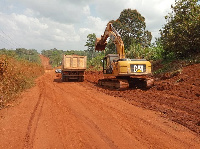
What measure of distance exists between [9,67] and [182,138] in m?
9.05

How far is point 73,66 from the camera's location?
54.2ft

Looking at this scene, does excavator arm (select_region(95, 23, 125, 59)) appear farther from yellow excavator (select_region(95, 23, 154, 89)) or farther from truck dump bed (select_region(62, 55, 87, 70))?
truck dump bed (select_region(62, 55, 87, 70))

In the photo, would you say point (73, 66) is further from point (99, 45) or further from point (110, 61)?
point (110, 61)

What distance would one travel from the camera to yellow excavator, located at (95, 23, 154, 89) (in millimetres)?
10172

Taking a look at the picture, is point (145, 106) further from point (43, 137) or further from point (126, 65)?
point (43, 137)

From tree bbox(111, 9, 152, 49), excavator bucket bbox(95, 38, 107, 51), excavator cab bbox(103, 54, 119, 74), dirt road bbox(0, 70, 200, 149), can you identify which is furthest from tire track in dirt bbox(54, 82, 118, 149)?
tree bbox(111, 9, 152, 49)

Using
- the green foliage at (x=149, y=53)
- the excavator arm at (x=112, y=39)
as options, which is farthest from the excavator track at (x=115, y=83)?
the green foliage at (x=149, y=53)

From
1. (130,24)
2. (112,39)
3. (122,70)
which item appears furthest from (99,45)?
(130,24)

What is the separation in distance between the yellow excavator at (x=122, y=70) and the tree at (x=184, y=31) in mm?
5438

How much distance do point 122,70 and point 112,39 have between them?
3.26 meters

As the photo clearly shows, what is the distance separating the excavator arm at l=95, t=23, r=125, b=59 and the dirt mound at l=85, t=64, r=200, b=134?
277cm

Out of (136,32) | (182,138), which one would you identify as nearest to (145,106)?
(182,138)

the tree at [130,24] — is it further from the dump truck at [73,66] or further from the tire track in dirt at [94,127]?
the tire track in dirt at [94,127]

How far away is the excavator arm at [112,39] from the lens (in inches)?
455
